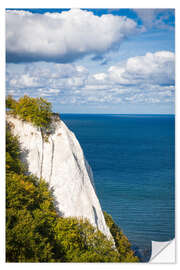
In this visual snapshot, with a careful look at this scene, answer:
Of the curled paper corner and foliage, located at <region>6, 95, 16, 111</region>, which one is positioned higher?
foliage, located at <region>6, 95, 16, 111</region>

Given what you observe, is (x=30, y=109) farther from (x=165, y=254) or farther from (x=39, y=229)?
(x=165, y=254)

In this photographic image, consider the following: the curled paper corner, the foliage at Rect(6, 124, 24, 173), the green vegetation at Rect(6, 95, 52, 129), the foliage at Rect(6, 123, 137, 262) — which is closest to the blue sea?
the curled paper corner

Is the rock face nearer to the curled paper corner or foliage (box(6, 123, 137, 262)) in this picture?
foliage (box(6, 123, 137, 262))

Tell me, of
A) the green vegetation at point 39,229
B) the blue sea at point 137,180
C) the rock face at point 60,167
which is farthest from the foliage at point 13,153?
the blue sea at point 137,180

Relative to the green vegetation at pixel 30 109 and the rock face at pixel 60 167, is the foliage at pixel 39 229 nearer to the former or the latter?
the rock face at pixel 60 167

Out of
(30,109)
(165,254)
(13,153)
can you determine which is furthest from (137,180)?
(13,153)

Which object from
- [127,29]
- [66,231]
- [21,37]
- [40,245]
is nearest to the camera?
[40,245]

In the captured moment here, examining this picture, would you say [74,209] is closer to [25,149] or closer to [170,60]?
[25,149]

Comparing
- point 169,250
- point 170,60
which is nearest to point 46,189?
point 169,250
